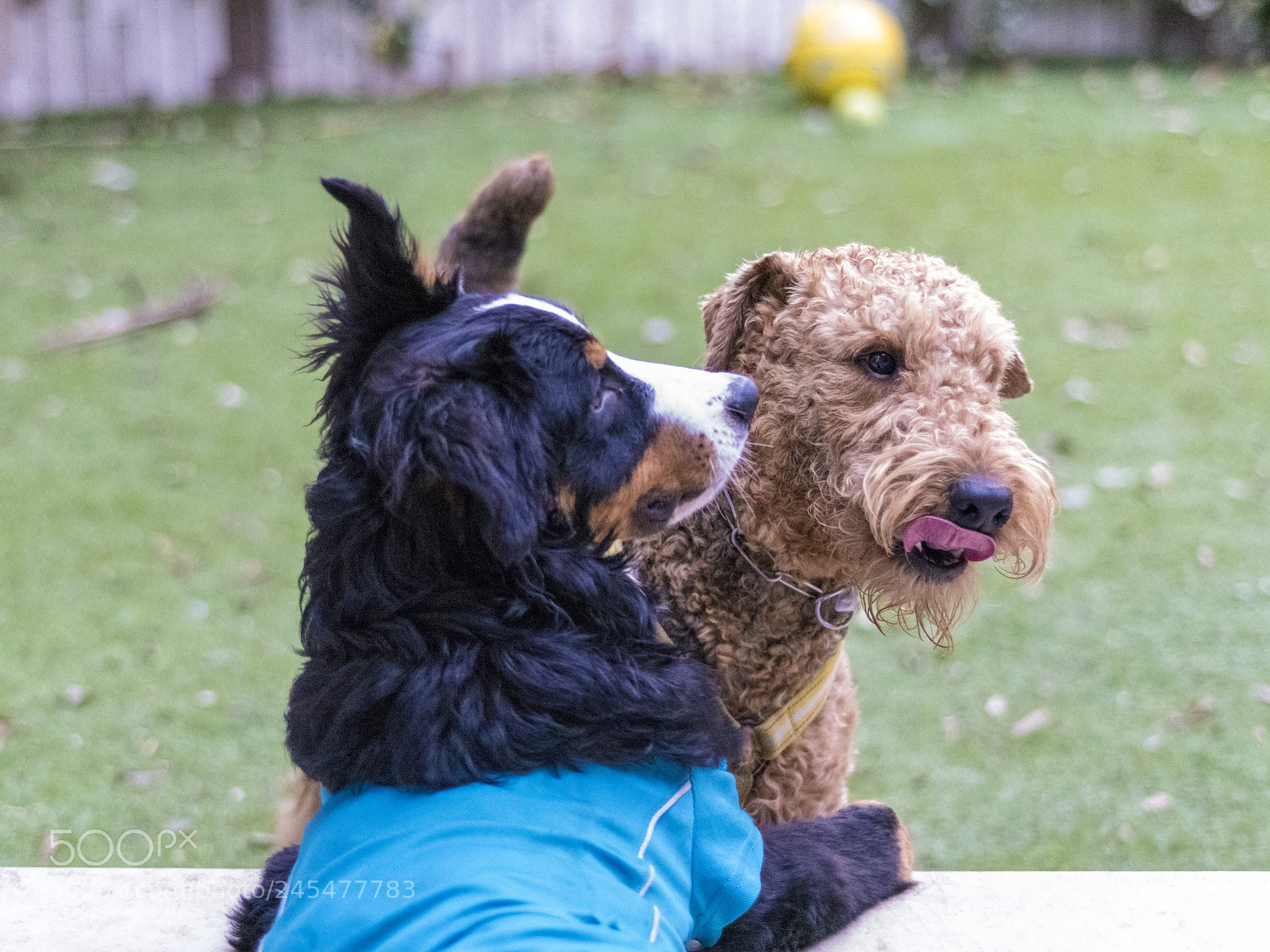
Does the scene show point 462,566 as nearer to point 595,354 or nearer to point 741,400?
point 595,354

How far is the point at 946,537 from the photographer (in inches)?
79.4

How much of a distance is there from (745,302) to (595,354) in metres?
0.53

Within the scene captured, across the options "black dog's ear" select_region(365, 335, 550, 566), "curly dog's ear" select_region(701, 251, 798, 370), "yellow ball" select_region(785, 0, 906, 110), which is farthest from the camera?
"yellow ball" select_region(785, 0, 906, 110)

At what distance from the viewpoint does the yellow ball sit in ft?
31.1

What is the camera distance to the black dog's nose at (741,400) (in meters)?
2.03

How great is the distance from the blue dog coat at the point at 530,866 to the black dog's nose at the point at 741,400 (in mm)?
614

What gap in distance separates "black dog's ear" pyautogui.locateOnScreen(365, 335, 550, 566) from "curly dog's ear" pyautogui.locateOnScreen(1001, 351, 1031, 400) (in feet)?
3.41

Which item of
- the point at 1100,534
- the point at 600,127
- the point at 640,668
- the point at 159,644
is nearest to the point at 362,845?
the point at 640,668

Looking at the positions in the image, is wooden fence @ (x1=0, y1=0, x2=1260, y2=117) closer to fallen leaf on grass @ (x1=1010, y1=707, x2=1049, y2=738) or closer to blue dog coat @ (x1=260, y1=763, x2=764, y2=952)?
fallen leaf on grass @ (x1=1010, y1=707, x2=1049, y2=738)

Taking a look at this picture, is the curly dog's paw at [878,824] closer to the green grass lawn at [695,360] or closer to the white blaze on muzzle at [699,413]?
the white blaze on muzzle at [699,413]

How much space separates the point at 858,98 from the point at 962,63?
202cm

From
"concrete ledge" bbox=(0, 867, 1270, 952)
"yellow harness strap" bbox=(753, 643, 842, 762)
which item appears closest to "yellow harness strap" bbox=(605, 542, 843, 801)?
"yellow harness strap" bbox=(753, 643, 842, 762)

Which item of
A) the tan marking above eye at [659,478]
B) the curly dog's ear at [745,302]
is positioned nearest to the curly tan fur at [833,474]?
the curly dog's ear at [745,302]

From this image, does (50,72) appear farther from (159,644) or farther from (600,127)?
(159,644)
